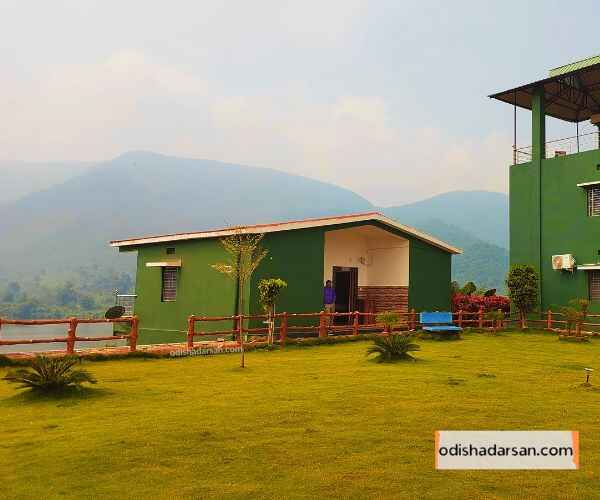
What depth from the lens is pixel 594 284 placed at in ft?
75.5

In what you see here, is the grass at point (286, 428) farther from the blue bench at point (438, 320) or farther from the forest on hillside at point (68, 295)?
the forest on hillside at point (68, 295)

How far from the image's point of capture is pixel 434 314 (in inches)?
745

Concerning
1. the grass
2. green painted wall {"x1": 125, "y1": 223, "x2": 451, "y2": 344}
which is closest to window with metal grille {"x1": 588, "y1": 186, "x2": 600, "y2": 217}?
green painted wall {"x1": 125, "y1": 223, "x2": 451, "y2": 344}

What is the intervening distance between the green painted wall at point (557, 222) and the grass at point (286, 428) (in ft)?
39.6

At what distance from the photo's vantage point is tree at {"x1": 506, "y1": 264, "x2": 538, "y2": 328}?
23625 mm

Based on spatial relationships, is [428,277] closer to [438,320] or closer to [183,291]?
[438,320]

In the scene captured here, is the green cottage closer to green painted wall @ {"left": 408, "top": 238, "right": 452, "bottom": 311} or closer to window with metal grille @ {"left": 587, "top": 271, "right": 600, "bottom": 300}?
green painted wall @ {"left": 408, "top": 238, "right": 452, "bottom": 311}

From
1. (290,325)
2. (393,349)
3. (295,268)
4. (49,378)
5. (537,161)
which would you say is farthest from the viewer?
(537,161)

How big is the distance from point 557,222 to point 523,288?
3.06 metres

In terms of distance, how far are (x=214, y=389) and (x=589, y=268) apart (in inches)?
696

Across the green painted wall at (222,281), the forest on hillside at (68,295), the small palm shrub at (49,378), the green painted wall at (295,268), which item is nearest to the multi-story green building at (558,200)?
the green painted wall at (222,281)

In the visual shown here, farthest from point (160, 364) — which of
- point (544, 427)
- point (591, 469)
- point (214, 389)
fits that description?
point (591, 469)

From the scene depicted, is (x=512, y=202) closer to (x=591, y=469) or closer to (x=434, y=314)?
(x=434, y=314)

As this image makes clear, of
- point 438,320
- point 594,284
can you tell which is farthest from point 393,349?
point 594,284
